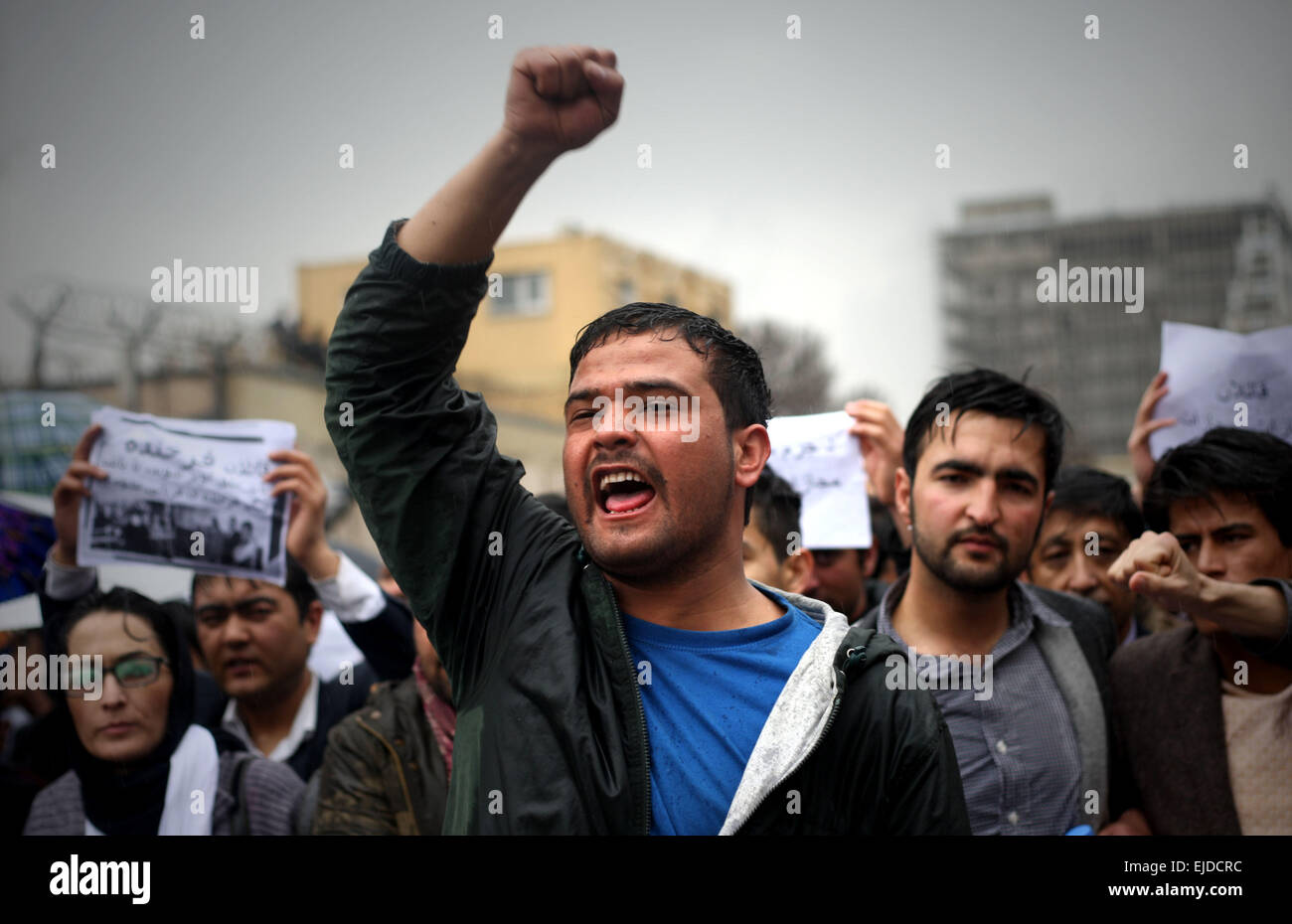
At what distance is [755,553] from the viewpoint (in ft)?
11.0

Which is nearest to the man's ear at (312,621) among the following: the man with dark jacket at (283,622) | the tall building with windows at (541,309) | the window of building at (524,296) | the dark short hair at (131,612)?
the man with dark jacket at (283,622)

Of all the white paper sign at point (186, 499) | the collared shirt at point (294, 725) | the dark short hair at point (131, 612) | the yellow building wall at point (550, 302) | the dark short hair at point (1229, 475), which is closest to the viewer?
the dark short hair at point (1229, 475)

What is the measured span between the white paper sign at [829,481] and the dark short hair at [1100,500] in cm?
66

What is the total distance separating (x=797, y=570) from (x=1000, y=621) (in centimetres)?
74

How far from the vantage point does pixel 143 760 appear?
10.4ft

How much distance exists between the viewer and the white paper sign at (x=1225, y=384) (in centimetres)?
344

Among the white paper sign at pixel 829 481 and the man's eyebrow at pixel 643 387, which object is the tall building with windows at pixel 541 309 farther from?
the man's eyebrow at pixel 643 387

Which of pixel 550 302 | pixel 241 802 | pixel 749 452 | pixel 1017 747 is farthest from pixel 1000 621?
pixel 550 302

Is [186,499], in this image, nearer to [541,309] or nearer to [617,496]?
[617,496]

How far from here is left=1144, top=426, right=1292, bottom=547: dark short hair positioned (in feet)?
9.49

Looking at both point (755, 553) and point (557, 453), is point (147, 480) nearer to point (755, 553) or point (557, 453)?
point (755, 553)
